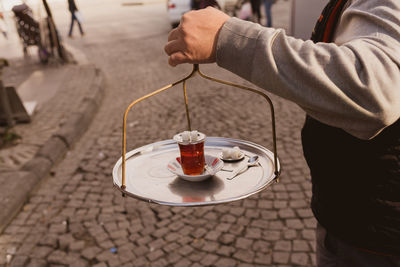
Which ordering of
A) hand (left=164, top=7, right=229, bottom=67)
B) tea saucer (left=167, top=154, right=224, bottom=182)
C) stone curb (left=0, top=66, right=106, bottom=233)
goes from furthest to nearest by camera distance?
1. stone curb (left=0, top=66, right=106, bottom=233)
2. tea saucer (left=167, top=154, right=224, bottom=182)
3. hand (left=164, top=7, right=229, bottom=67)

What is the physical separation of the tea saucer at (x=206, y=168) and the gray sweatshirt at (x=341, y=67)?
592mm

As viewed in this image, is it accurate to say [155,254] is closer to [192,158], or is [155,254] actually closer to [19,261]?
[19,261]

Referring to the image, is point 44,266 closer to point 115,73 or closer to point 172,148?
point 172,148

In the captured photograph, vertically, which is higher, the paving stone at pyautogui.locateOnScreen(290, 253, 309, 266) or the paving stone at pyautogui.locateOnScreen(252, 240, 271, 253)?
the paving stone at pyautogui.locateOnScreen(290, 253, 309, 266)

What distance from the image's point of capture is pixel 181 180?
1553mm

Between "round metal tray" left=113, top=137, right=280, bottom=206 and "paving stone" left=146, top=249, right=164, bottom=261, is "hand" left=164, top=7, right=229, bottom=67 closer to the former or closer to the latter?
"round metal tray" left=113, top=137, right=280, bottom=206

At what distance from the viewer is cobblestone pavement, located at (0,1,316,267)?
299 cm

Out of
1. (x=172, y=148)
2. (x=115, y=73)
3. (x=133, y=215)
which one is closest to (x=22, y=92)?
(x=115, y=73)

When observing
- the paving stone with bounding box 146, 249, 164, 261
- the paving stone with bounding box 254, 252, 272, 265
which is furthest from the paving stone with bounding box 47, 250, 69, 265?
the paving stone with bounding box 254, 252, 272, 265

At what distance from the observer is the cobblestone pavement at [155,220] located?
2986 mm

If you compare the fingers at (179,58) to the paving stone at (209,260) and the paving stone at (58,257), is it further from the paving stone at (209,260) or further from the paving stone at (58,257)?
the paving stone at (58,257)

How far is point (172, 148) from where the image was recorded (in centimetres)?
187

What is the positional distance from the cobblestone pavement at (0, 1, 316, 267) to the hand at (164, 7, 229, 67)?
218 cm

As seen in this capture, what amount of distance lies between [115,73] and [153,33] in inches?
198
